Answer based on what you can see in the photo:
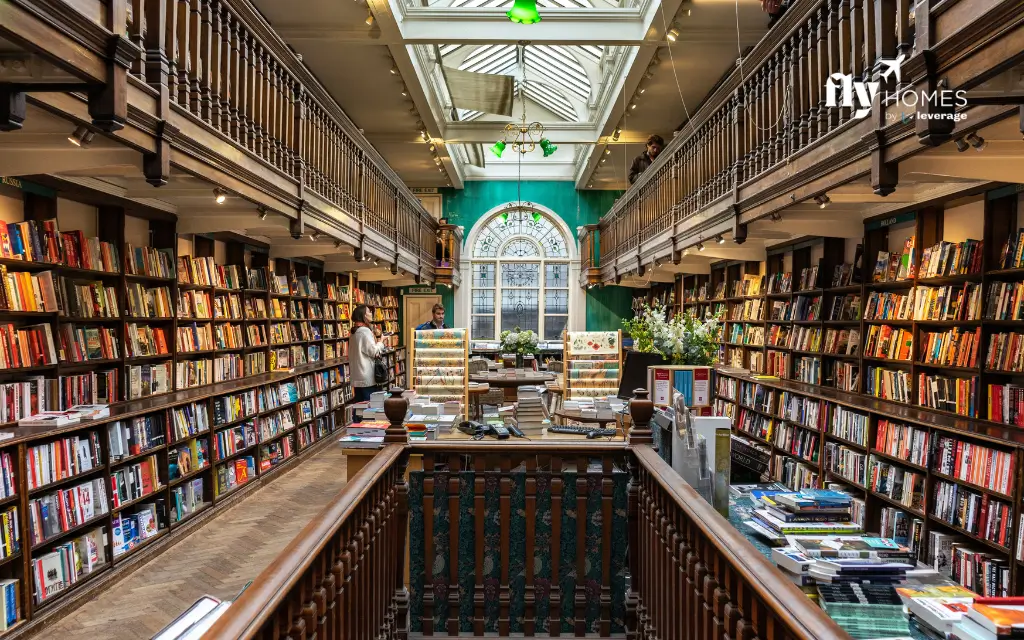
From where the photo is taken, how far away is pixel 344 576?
2242mm

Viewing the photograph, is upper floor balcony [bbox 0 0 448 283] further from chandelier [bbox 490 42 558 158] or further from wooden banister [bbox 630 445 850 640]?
chandelier [bbox 490 42 558 158]

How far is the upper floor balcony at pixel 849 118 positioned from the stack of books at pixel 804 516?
1460 millimetres

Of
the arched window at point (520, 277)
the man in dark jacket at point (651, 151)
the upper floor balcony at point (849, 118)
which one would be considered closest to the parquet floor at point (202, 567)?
the upper floor balcony at point (849, 118)

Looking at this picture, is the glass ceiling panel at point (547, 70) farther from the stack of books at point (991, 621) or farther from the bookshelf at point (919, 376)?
the stack of books at point (991, 621)

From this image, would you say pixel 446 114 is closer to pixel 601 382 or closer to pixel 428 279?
pixel 428 279

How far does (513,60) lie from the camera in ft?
49.2

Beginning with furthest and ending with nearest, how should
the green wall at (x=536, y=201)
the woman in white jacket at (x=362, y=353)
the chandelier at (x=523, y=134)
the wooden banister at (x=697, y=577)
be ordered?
1. the green wall at (x=536, y=201)
2. the chandelier at (x=523, y=134)
3. the woman in white jacket at (x=362, y=353)
4. the wooden banister at (x=697, y=577)

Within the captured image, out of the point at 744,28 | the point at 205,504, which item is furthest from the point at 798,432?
the point at 205,504

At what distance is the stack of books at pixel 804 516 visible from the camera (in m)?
2.43

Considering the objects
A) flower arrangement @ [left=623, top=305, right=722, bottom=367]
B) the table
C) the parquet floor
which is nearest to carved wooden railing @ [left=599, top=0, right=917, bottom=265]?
flower arrangement @ [left=623, top=305, right=722, bottom=367]

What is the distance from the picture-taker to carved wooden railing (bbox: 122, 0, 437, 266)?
3469 millimetres

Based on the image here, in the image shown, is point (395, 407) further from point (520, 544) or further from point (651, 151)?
point (651, 151)

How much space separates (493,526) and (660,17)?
20.7 feet

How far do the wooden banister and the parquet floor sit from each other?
9.16 feet
